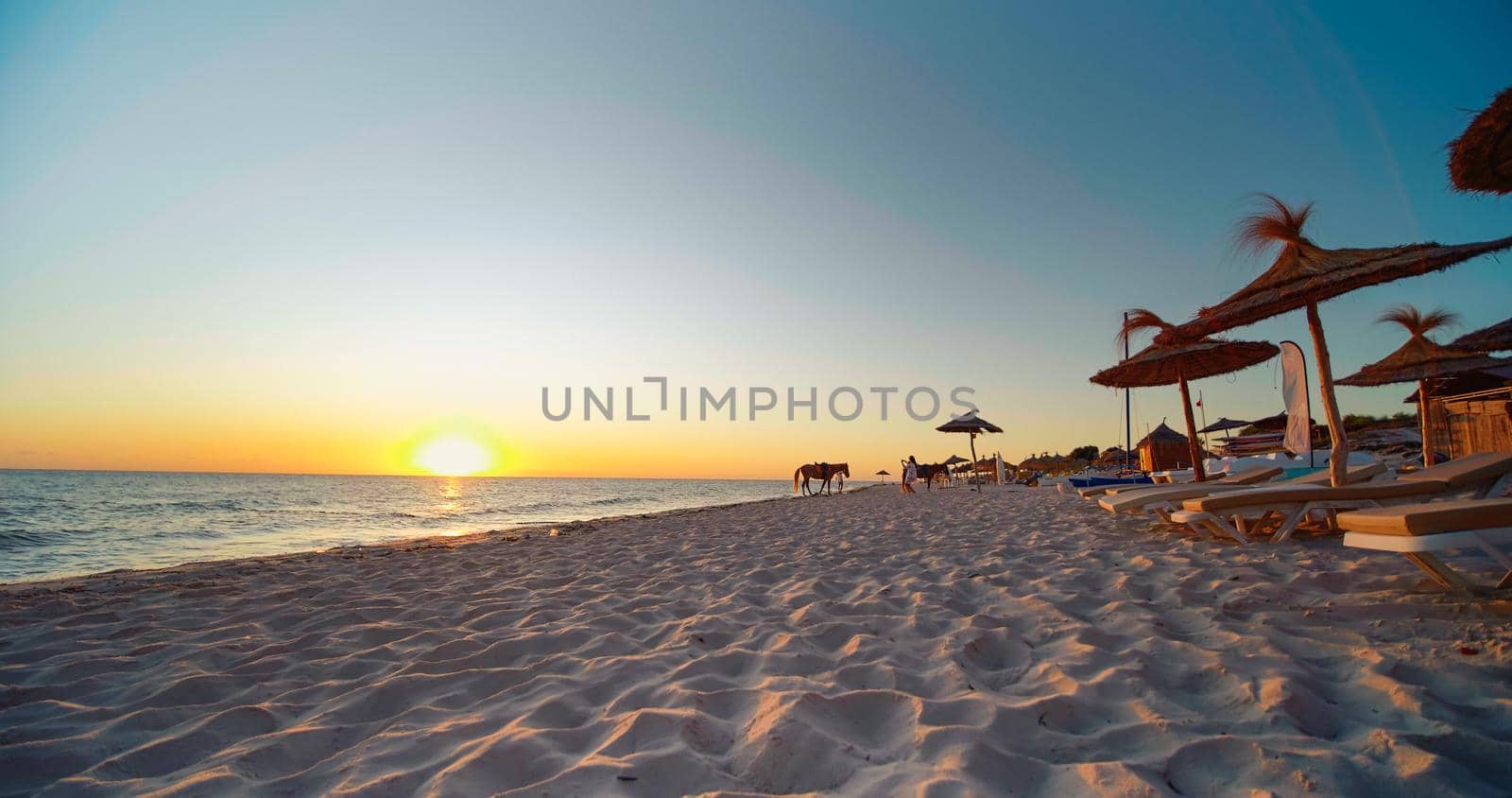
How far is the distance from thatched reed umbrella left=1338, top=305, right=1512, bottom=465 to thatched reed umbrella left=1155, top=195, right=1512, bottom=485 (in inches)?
308

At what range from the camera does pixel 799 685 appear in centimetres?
233

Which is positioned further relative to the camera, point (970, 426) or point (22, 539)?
point (970, 426)

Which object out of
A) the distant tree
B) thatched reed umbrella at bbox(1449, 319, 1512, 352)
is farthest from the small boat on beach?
the distant tree

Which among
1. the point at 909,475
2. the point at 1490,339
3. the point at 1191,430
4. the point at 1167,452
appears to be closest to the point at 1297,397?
the point at 1191,430

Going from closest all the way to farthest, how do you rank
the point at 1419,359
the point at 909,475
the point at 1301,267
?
the point at 1301,267
the point at 1419,359
the point at 909,475

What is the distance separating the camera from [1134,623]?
2939 millimetres

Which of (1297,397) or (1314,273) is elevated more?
(1314,273)

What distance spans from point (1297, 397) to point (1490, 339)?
6.29 metres

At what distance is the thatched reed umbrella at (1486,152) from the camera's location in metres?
3.31

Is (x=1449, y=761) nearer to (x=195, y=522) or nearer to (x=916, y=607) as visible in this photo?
(x=916, y=607)

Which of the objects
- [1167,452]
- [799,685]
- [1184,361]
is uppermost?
[1184,361]

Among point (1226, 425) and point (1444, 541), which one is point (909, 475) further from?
point (1444, 541)

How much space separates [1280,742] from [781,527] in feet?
23.4

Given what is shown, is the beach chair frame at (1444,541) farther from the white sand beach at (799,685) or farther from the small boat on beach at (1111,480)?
the small boat on beach at (1111,480)
